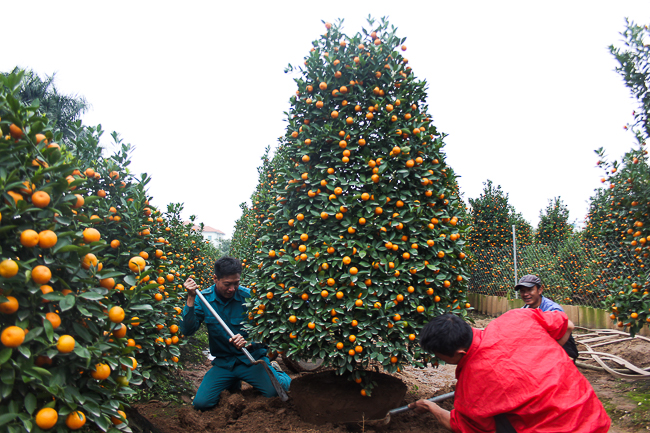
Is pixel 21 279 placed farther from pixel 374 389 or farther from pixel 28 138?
pixel 374 389

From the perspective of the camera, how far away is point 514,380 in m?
2.07

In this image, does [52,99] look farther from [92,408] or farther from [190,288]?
[92,408]

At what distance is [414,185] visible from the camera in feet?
10.5

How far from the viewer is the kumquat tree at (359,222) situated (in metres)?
2.95

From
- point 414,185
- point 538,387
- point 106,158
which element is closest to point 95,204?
point 106,158

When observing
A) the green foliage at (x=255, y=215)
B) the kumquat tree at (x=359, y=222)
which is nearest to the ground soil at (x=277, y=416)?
the kumquat tree at (x=359, y=222)

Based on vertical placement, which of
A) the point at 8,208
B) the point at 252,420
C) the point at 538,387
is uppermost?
the point at 8,208

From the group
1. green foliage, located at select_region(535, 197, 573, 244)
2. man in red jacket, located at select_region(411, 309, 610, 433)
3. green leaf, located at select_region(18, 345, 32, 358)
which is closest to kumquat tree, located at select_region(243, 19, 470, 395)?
man in red jacket, located at select_region(411, 309, 610, 433)

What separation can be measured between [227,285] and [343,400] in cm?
164

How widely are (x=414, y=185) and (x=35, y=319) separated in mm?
2602

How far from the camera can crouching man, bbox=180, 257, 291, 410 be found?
3.90m

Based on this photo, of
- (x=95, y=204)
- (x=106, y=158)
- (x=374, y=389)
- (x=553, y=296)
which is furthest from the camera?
(x=553, y=296)

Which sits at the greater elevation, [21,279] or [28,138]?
[28,138]

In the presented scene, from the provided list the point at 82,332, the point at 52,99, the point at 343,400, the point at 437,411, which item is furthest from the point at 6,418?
the point at 52,99
